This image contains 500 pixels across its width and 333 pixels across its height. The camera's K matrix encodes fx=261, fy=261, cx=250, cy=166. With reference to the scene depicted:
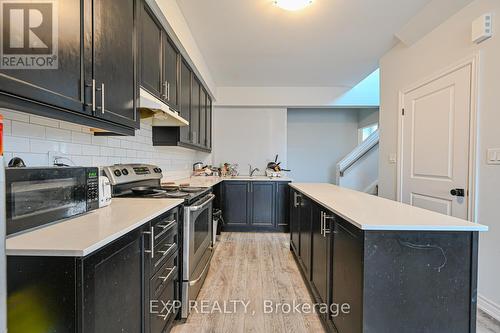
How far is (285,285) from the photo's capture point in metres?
2.44

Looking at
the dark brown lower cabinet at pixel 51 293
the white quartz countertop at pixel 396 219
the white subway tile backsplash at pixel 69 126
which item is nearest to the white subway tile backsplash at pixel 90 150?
the white subway tile backsplash at pixel 69 126

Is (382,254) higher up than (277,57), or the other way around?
(277,57)

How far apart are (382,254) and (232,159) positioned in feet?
13.5

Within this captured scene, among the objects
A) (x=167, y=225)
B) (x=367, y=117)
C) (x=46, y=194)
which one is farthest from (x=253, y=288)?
(x=367, y=117)

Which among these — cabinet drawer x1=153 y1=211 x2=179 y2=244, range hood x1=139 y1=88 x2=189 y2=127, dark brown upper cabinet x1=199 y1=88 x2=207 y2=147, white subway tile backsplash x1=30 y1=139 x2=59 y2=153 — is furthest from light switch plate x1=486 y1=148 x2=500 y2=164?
dark brown upper cabinet x1=199 y1=88 x2=207 y2=147

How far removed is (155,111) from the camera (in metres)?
2.10

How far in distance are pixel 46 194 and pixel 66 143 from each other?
0.65 meters

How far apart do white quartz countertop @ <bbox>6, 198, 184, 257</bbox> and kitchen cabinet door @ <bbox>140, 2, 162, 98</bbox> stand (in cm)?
103

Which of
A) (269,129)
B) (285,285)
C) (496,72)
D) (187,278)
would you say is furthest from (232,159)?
(496,72)

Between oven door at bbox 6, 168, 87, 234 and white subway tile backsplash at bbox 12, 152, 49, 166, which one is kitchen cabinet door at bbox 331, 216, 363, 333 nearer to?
oven door at bbox 6, 168, 87, 234

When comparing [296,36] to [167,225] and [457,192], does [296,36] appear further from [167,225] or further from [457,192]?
[167,225]

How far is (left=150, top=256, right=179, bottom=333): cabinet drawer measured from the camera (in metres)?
1.41

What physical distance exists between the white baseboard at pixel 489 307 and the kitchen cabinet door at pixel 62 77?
2964mm

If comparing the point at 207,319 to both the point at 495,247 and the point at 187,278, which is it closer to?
the point at 187,278
